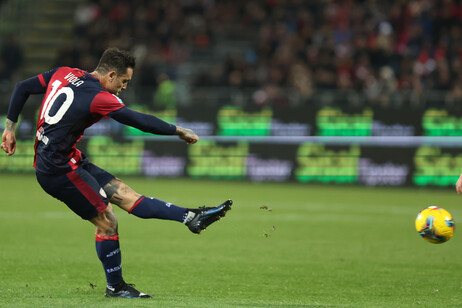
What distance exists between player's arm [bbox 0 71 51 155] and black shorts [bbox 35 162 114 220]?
1.70ft

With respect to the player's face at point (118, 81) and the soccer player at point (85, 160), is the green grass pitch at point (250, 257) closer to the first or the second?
the soccer player at point (85, 160)

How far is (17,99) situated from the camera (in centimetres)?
746

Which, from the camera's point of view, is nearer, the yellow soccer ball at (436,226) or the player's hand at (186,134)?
the player's hand at (186,134)

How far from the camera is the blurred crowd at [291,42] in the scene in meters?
22.0

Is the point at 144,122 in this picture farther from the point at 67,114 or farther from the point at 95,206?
the point at 95,206

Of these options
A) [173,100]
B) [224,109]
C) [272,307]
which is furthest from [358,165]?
[272,307]

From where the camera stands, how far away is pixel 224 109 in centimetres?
2075

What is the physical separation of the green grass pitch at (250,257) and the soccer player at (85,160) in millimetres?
639

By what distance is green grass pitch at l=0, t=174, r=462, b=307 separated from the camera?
24.3 ft

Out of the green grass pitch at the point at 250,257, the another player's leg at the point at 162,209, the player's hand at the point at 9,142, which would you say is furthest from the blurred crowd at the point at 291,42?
the player's hand at the point at 9,142

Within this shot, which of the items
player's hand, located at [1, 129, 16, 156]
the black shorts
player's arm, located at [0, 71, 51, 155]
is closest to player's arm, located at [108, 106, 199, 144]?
the black shorts

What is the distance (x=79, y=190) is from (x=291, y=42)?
719 inches

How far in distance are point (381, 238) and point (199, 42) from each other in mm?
15529

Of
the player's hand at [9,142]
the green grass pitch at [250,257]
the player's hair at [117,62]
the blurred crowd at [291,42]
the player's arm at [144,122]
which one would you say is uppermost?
the blurred crowd at [291,42]
